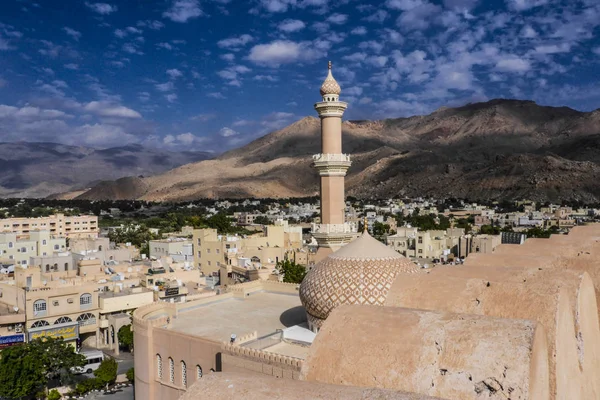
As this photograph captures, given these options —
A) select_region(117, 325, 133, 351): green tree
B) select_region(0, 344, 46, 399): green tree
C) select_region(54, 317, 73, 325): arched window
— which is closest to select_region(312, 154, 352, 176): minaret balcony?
select_region(117, 325, 133, 351): green tree

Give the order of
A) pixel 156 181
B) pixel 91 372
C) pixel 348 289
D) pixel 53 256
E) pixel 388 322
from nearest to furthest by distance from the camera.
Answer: pixel 388 322 → pixel 348 289 → pixel 91 372 → pixel 53 256 → pixel 156 181

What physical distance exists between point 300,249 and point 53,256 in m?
12.3

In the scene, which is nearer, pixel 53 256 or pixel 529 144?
pixel 53 256

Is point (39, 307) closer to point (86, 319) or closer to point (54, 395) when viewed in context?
point (86, 319)

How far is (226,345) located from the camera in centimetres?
988

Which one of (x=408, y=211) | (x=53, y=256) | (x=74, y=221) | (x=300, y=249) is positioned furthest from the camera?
(x=408, y=211)

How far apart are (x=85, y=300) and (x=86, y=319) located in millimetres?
663

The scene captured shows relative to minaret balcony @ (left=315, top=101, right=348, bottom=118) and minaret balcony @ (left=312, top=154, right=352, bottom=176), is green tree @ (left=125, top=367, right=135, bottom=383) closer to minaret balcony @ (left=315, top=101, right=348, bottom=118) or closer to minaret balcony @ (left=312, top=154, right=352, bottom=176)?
minaret balcony @ (left=312, top=154, right=352, bottom=176)

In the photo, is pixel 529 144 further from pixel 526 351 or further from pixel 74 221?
pixel 526 351

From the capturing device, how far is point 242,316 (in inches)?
517

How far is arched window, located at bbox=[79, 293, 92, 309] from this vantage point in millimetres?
18453

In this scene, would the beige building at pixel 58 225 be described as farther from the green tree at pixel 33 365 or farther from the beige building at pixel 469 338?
the beige building at pixel 469 338

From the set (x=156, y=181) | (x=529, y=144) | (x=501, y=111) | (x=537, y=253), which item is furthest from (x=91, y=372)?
(x=501, y=111)

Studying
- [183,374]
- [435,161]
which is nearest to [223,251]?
[183,374]
